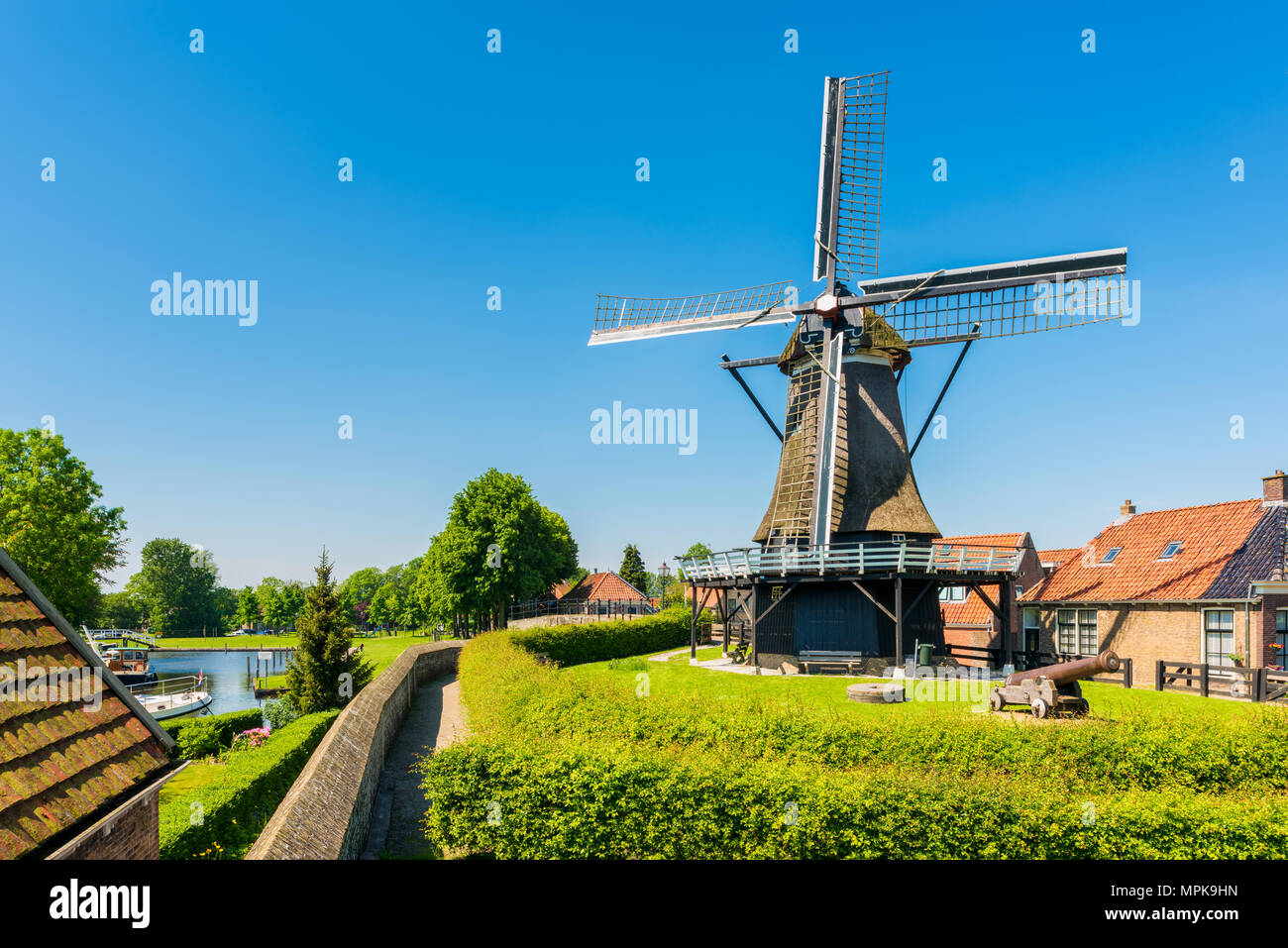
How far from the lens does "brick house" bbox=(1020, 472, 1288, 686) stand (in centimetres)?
2147

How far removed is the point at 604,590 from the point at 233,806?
5281 cm

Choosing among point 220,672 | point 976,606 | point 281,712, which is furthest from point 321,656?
point 220,672

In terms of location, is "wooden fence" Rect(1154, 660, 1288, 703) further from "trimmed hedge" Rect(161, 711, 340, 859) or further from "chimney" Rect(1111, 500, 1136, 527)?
"trimmed hedge" Rect(161, 711, 340, 859)

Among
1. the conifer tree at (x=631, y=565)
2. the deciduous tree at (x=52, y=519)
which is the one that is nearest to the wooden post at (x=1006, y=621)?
the deciduous tree at (x=52, y=519)

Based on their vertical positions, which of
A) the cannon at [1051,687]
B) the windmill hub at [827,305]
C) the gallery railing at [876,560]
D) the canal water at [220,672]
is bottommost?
the canal water at [220,672]

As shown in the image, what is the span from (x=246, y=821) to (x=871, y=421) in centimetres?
2101

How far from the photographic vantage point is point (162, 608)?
106125 millimetres

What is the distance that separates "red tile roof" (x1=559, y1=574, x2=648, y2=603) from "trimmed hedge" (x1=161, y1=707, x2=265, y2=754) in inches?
1577

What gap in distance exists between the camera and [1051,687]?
16.2 m

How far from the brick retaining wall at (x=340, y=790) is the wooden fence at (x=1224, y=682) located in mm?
21246

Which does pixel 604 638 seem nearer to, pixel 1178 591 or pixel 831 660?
pixel 831 660

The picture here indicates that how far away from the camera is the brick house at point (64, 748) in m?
4.72

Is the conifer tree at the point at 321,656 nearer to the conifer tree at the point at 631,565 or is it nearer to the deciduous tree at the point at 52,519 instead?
the deciduous tree at the point at 52,519
